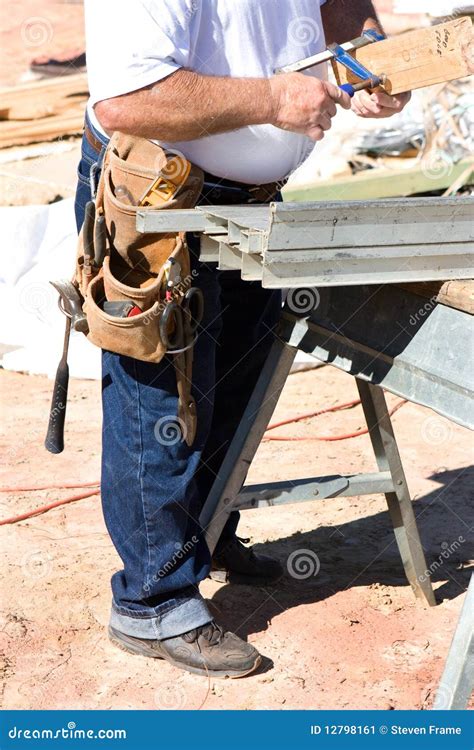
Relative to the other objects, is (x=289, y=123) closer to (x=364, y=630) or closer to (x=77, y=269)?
(x=77, y=269)

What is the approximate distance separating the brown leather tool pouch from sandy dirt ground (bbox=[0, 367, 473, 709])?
0.80m

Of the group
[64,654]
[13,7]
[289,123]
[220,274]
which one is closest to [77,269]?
[220,274]

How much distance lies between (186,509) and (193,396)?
288 millimetres

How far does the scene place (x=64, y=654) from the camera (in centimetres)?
273

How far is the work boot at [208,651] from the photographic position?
2.63 m

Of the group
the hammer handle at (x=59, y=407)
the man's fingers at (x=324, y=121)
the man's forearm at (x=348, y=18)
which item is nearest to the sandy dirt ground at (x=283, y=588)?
the hammer handle at (x=59, y=407)

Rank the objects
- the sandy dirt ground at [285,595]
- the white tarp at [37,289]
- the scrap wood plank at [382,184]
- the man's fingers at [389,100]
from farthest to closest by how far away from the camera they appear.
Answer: the scrap wood plank at [382,184], the white tarp at [37,289], the sandy dirt ground at [285,595], the man's fingers at [389,100]

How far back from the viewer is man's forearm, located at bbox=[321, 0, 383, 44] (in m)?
2.82

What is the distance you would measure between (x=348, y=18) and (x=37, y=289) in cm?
285

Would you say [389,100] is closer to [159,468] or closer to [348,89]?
[348,89]

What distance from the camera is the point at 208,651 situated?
2.65 meters

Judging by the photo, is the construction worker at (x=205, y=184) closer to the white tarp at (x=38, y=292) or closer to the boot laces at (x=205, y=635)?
the boot laces at (x=205, y=635)

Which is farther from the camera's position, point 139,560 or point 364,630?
point 364,630

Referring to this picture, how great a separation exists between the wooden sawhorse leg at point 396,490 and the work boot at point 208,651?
564mm
